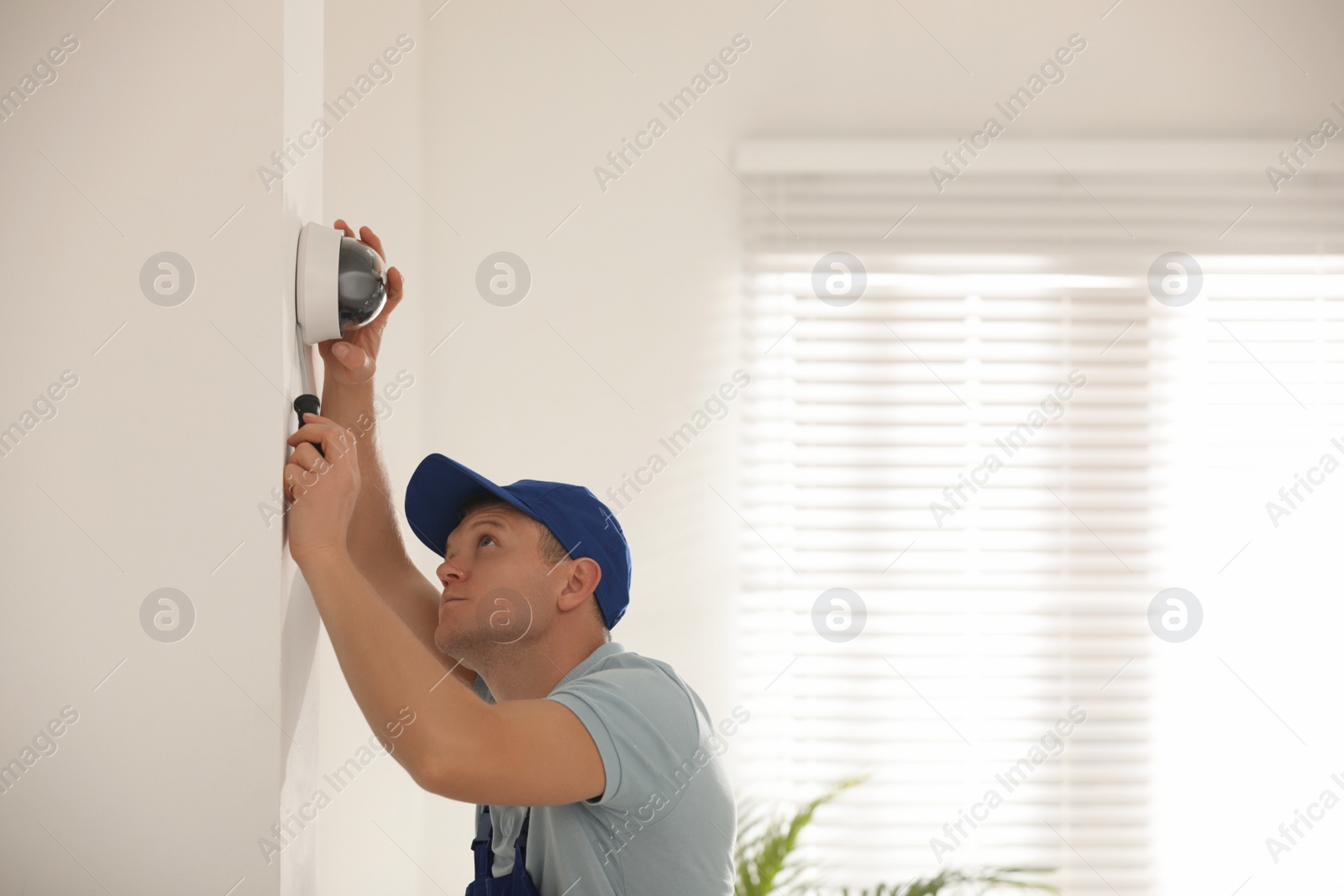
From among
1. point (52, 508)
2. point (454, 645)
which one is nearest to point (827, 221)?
point (454, 645)

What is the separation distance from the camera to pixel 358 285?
2.62 feet

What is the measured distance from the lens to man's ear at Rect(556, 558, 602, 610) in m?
1.04

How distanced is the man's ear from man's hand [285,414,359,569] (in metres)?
0.32

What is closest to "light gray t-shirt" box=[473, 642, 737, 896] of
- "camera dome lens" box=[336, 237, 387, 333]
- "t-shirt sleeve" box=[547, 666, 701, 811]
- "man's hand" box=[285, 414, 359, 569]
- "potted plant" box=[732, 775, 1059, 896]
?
"t-shirt sleeve" box=[547, 666, 701, 811]

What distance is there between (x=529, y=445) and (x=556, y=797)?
4.03ft

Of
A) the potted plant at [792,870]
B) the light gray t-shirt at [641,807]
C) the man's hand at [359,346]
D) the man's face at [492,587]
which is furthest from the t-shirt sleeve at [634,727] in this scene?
the potted plant at [792,870]

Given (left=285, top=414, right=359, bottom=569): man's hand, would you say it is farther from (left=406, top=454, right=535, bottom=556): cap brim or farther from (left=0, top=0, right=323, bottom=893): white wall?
(left=406, top=454, right=535, bottom=556): cap brim

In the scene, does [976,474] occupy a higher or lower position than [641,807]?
higher

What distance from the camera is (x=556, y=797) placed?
32.1 inches

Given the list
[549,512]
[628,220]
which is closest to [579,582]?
[549,512]

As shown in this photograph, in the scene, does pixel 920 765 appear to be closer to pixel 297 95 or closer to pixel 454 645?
pixel 454 645

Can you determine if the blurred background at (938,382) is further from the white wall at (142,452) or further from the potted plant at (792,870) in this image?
the white wall at (142,452)

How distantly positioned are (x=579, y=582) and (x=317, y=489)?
0.38 meters

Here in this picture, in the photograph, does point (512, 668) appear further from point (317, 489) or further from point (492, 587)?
point (317, 489)
